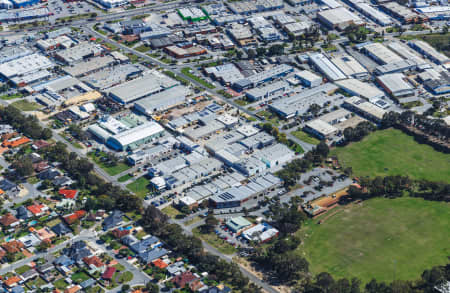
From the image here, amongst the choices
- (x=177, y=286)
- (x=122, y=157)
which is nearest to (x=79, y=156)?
(x=122, y=157)

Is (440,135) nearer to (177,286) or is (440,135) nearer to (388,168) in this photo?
(388,168)

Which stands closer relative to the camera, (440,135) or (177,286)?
(177,286)

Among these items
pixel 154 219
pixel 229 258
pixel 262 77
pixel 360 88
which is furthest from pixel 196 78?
pixel 229 258

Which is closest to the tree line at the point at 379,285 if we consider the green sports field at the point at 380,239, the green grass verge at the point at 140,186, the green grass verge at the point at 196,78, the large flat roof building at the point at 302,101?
the green sports field at the point at 380,239

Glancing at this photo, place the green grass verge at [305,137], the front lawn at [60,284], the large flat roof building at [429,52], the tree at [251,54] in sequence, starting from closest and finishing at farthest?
the front lawn at [60,284], the green grass verge at [305,137], the large flat roof building at [429,52], the tree at [251,54]

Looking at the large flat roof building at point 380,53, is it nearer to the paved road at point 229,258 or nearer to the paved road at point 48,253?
→ the paved road at point 229,258

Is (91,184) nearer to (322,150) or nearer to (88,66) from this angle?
(322,150)

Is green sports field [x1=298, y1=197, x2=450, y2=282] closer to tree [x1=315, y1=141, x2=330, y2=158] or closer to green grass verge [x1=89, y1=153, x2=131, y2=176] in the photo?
tree [x1=315, y1=141, x2=330, y2=158]
